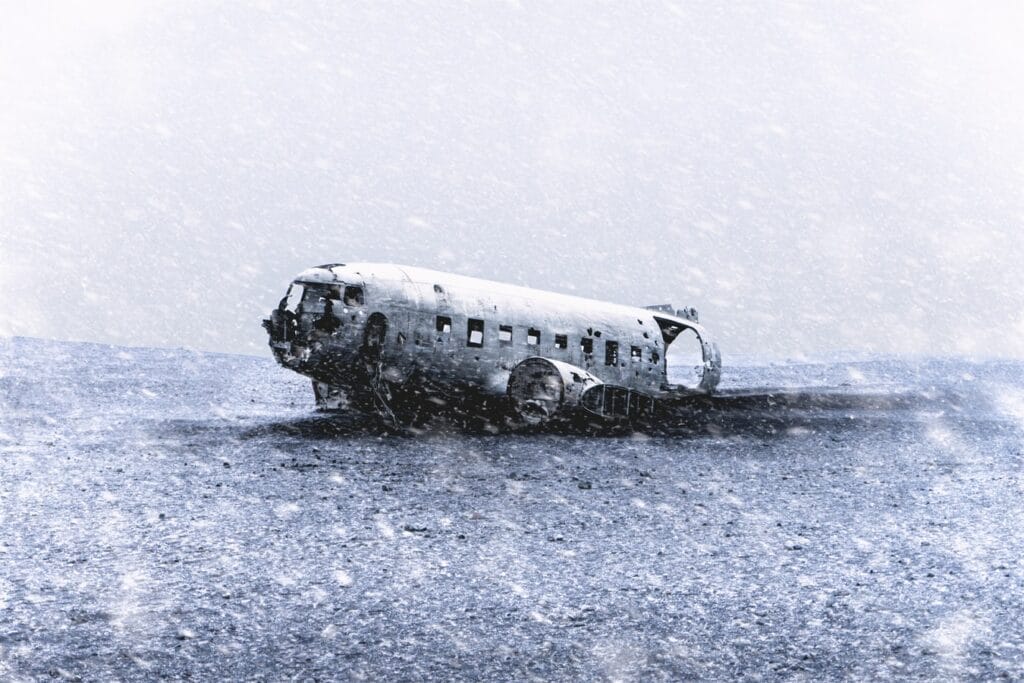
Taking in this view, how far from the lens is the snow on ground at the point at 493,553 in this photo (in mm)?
9891

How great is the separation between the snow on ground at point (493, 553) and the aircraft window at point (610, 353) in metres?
3.31

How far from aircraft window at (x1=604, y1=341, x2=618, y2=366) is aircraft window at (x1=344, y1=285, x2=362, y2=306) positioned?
943cm

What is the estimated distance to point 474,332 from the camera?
962 inches

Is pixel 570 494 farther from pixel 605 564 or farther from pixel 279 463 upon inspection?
pixel 279 463

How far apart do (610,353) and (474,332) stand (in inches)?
241

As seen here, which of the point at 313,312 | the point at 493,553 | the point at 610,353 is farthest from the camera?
the point at 610,353

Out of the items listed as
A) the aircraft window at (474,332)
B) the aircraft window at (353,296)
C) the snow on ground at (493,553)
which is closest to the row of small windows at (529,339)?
the aircraft window at (474,332)

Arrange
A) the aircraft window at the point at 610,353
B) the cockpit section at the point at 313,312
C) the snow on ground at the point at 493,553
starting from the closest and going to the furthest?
the snow on ground at the point at 493,553, the cockpit section at the point at 313,312, the aircraft window at the point at 610,353

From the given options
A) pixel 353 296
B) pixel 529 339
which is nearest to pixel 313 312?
pixel 353 296

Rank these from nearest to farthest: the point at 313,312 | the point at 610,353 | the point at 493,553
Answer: the point at 493,553 < the point at 313,312 < the point at 610,353

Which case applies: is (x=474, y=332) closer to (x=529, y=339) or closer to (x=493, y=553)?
(x=529, y=339)

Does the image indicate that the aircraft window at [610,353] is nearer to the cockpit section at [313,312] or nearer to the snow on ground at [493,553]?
the snow on ground at [493,553]

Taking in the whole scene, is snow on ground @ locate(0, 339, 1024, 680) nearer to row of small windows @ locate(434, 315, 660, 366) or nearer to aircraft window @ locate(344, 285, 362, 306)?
row of small windows @ locate(434, 315, 660, 366)

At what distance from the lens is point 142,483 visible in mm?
17266
